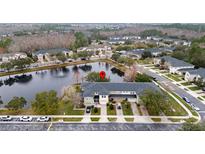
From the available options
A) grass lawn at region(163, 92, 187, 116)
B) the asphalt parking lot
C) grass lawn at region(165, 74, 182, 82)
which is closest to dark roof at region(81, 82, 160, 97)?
grass lawn at region(163, 92, 187, 116)

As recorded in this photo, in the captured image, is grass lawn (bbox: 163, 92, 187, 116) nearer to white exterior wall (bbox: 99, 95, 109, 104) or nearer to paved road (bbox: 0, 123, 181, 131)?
paved road (bbox: 0, 123, 181, 131)

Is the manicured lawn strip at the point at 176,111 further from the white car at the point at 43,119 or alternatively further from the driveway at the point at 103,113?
the white car at the point at 43,119

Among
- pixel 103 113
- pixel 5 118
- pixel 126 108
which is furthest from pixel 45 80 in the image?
pixel 126 108

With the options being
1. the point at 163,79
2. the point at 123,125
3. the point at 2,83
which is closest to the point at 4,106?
the point at 2,83

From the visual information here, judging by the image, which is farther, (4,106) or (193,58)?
(193,58)

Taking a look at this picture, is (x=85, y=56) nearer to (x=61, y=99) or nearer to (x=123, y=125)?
Answer: (x=61, y=99)

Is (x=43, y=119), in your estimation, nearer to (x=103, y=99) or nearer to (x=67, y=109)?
(x=67, y=109)
